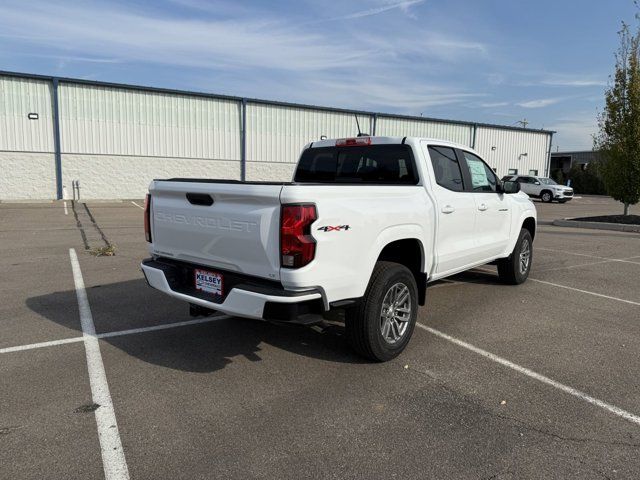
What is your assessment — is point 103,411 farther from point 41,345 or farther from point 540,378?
point 540,378

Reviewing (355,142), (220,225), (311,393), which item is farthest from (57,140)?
(311,393)

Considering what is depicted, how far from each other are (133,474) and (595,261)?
374 inches

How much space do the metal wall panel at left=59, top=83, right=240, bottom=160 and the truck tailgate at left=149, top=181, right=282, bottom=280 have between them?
69.4 feet

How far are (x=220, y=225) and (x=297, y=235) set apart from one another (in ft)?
2.43

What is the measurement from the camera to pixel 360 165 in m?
5.28

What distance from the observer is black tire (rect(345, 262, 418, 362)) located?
12.9 ft

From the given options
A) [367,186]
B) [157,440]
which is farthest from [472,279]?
[157,440]

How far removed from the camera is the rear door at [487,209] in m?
5.75

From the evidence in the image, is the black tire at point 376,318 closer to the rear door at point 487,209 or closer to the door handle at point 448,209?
the door handle at point 448,209

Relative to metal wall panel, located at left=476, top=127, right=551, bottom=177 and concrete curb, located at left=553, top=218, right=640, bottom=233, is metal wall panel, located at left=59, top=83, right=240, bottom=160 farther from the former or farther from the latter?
metal wall panel, located at left=476, top=127, right=551, bottom=177

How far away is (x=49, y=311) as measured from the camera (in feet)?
18.3

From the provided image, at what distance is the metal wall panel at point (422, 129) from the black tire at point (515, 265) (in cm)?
2307

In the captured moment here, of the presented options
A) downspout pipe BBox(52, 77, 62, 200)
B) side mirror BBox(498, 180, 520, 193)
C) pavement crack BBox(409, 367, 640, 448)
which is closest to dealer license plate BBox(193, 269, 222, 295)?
pavement crack BBox(409, 367, 640, 448)

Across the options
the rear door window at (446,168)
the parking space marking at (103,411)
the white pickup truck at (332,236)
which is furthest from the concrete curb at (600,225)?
the parking space marking at (103,411)
